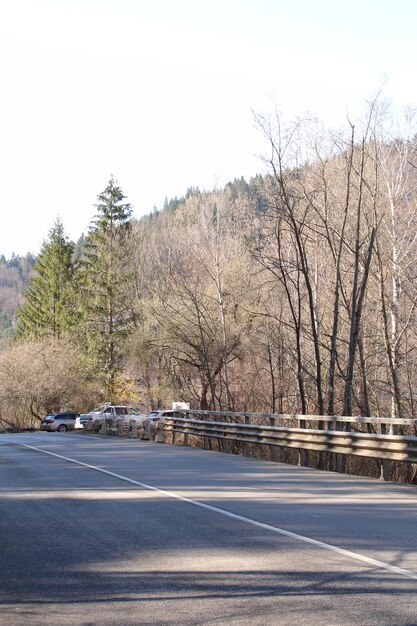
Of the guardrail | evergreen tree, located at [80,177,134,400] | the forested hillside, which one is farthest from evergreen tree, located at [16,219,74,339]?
the forested hillside

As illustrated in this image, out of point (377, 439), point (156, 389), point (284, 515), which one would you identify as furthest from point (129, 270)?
point (284, 515)

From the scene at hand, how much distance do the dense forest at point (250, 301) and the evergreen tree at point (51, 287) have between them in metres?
0.13

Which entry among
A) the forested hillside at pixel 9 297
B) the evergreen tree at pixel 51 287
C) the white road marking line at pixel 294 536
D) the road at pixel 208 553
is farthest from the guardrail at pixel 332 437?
the forested hillside at pixel 9 297

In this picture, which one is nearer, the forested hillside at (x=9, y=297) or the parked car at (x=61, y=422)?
the parked car at (x=61, y=422)

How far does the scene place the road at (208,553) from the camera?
589 centimetres

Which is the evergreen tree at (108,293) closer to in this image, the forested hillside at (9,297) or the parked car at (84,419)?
the parked car at (84,419)

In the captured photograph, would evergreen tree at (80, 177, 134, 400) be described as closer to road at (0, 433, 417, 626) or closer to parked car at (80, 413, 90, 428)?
parked car at (80, 413, 90, 428)

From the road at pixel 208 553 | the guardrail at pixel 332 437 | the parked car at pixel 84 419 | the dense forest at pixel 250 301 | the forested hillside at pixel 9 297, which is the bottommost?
the road at pixel 208 553

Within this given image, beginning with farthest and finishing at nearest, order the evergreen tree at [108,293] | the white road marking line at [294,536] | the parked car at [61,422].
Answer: the evergreen tree at [108,293]
the parked car at [61,422]
the white road marking line at [294,536]

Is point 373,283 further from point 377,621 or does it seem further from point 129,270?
point 129,270

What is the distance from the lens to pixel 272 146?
23.8 metres

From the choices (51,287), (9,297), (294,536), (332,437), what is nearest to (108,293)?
(51,287)

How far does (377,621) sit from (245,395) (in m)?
35.6

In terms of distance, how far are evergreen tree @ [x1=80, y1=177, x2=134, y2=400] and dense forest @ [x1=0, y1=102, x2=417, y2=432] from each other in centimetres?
10
